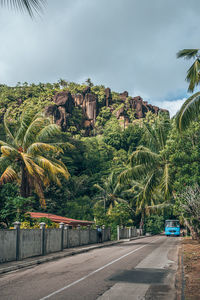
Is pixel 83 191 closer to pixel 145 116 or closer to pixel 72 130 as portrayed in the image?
pixel 72 130

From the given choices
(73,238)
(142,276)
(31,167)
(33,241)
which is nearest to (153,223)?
(73,238)

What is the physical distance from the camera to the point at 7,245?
13.6 meters

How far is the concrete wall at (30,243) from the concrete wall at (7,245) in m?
0.68

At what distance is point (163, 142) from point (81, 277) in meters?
21.4

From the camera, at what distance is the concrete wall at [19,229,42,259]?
588 inches

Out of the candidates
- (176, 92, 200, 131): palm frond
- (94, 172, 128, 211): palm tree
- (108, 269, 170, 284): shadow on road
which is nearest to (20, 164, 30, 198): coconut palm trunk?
(176, 92, 200, 131): palm frond

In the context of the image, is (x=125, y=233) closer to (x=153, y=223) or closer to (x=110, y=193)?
(x=110, y=193)

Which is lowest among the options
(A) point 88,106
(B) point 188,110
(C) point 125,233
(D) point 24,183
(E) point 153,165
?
(C) point 125,233

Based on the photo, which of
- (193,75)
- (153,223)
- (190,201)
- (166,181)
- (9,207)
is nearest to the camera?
(193,75)

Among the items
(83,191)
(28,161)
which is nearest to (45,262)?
(28,161)

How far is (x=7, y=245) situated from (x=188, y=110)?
9.66 m

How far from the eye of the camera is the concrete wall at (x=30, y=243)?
49.0 ft

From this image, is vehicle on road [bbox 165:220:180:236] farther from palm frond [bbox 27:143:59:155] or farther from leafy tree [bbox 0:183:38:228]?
leafy tree [bbox 0:183:38:228]

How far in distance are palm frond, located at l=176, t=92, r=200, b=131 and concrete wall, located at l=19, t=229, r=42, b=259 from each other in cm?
863
